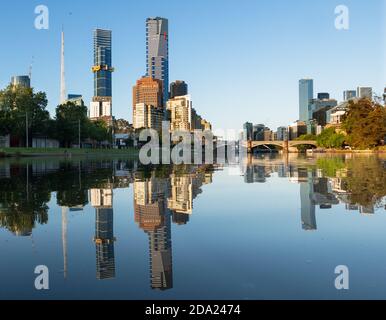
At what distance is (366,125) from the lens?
91875 mm

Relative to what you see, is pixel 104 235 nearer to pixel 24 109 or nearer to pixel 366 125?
pixel 24 109

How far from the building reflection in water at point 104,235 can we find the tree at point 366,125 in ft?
280

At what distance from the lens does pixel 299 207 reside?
41.8 feet

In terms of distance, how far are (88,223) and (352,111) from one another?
102 meters

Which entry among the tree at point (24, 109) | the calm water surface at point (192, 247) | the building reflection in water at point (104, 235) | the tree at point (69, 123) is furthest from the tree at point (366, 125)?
the building reflection in water at point (104, 235)

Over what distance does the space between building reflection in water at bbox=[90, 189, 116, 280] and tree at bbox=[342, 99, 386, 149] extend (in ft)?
280

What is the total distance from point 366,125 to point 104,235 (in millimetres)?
92770

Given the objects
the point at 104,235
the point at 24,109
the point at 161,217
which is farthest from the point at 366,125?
the point at 104,235

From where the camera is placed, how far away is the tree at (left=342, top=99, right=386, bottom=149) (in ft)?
292

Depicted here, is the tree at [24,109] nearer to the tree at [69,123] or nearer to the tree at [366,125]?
the tree at [69,123]

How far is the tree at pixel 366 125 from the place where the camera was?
89.1 metres

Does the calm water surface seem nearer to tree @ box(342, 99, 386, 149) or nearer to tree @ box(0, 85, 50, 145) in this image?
tree @ box(0, 85, 50, 145)

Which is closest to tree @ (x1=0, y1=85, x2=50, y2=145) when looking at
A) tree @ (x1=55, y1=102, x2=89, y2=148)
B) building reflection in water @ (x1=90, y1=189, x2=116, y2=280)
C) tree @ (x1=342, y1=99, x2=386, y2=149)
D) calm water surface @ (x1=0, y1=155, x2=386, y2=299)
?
tree @ (x1=55, y1=102, x2=89, y2=148)
